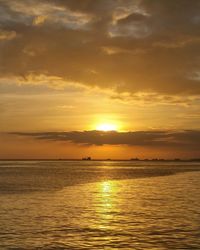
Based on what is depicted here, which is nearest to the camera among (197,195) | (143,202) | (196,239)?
(196,239)

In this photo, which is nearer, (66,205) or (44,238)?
(44,238)

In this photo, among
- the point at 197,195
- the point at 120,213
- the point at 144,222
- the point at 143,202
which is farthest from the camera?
the point at 197,195

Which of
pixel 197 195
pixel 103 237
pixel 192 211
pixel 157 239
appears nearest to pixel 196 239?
pixel 157 239

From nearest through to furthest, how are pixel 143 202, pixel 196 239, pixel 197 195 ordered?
pixel 196 239 → pixel 143 202 → pixel 197 195

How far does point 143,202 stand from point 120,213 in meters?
6.98

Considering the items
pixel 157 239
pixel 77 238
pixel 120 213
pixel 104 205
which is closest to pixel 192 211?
pixel 120 213

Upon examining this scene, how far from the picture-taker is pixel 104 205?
113 feet

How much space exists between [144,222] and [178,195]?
1683 cm

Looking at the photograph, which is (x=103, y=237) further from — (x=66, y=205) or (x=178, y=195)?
(x=178, y=195)

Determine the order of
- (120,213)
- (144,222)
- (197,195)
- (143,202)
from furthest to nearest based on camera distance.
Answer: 1. (197,195)
2. (143,202)
3. (120,213)
4. (144,222)

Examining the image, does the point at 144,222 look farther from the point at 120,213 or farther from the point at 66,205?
the point at 66,205

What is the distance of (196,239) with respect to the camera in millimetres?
20750

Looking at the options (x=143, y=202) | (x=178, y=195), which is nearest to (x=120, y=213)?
(x=143, y=202)

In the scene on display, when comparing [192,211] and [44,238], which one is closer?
[44,238]
